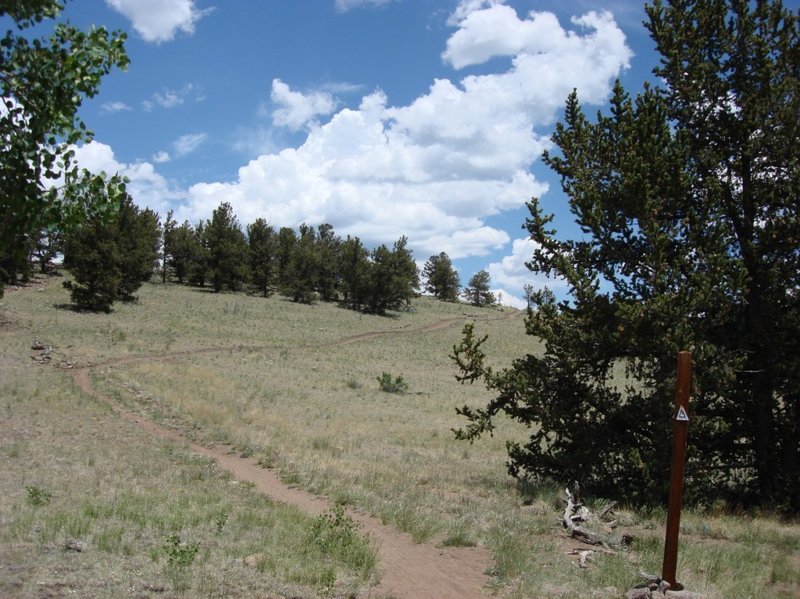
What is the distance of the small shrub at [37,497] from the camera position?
29.2ft

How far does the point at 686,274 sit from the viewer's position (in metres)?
11.1

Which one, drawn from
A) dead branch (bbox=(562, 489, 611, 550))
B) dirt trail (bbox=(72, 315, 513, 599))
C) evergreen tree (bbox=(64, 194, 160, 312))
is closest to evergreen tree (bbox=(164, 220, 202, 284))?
evergreen tree (bbox=(64, 194, 160, 312))

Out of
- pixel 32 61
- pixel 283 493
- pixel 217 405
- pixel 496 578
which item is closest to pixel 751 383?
pixel 496 578

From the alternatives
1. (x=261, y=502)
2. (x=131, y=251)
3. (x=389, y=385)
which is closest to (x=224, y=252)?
(x=131, y=251)

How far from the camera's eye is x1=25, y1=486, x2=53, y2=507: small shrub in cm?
889

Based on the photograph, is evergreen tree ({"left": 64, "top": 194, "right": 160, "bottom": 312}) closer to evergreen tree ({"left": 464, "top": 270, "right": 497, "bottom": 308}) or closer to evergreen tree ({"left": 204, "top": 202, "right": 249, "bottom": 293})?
evergreen tree ({"left": 204, "top": 202, "right": 249, "bottom": 293})

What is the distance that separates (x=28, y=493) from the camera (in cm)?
947

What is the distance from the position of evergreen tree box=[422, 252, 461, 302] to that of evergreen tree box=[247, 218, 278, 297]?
46.0 m

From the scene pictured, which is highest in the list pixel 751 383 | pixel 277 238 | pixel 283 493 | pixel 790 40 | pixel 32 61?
pixel 277 238

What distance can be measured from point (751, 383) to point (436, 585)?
8613 millimetres

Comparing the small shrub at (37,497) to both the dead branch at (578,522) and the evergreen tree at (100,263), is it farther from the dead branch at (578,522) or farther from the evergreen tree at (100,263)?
the evergreen tree at (100,263)

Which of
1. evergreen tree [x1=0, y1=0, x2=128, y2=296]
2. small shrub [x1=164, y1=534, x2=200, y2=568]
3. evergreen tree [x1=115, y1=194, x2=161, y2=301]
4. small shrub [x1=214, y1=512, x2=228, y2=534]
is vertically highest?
evergreen tree [x1=115, y1=194, x2=161, y2=301]

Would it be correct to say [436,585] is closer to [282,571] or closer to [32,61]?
[282,571]

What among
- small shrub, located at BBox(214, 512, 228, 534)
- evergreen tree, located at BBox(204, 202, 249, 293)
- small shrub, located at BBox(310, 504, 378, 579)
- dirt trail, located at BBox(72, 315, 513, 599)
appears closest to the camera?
dirt trail, located at BBox(72, 315, 513, 599)
